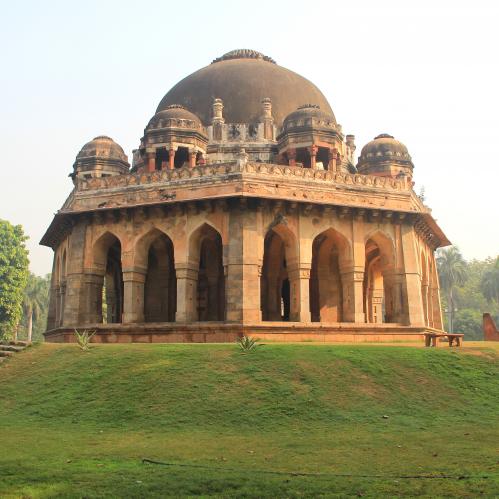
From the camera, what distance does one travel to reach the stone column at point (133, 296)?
21.7 metres

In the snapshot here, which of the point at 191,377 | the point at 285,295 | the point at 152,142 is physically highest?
the point at 152,142

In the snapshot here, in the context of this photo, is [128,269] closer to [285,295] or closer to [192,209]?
[192,209]

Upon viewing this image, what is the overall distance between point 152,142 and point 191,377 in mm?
14146

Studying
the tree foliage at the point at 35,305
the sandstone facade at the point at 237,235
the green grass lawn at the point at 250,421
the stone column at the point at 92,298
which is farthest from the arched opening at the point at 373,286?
the tree foliage at the point at 35,305

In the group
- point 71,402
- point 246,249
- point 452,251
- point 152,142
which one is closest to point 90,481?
point 71,402

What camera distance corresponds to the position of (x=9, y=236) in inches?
1790

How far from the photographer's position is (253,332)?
1975cm

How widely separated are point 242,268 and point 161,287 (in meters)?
5.70

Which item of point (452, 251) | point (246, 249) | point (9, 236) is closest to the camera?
point (246, 249)

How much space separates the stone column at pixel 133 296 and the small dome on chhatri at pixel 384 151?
1227 cm

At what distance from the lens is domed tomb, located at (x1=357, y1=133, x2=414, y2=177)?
2831cm

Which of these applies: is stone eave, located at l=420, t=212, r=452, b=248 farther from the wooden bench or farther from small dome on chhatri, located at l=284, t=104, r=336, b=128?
the wooden bench

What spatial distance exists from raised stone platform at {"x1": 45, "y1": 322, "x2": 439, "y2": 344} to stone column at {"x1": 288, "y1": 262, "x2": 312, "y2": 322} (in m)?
0.61

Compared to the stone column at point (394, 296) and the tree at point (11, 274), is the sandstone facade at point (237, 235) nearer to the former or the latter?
the stone column at point (394, 296)
